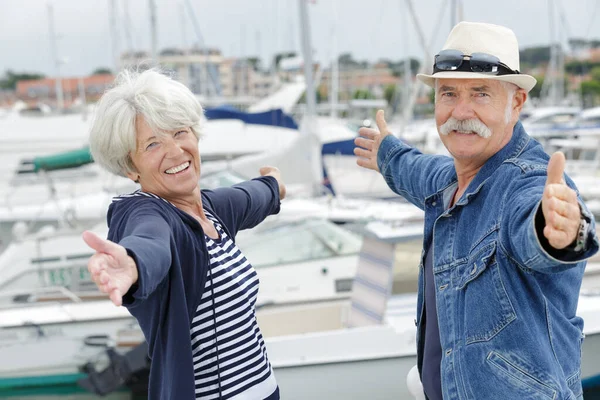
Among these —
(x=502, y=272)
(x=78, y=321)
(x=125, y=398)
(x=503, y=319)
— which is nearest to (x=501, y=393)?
(x=503, y=319)

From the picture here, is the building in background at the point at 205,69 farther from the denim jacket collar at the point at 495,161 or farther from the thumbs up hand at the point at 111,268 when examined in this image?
the thumbs up hand at the point at 111,268

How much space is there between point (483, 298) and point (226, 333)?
724 mm

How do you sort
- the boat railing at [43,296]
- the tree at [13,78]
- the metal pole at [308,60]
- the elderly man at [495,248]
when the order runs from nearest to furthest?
1. the elderly man at [495,248]
2. the boat railing at [43,296]
3. the metal pole at [308,60]
4. the tree at [13,78]

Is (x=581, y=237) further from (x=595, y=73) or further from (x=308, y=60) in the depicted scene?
(x=595, y=73)

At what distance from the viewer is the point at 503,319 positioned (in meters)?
1.50

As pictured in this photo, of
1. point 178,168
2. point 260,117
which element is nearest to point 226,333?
point 178,168

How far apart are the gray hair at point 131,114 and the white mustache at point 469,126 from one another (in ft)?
2.44

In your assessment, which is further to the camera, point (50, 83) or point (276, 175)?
point (50, 83)

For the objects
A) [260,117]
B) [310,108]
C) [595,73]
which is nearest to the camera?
[310,108]

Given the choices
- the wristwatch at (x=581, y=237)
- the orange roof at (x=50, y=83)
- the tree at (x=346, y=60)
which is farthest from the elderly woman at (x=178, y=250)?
the orange roof at (x=50, y=83)

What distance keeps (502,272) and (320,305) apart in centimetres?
357

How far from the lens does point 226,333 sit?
1724mm

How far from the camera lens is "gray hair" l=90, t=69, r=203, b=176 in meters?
1.62

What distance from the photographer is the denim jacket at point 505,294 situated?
4.84 feet
